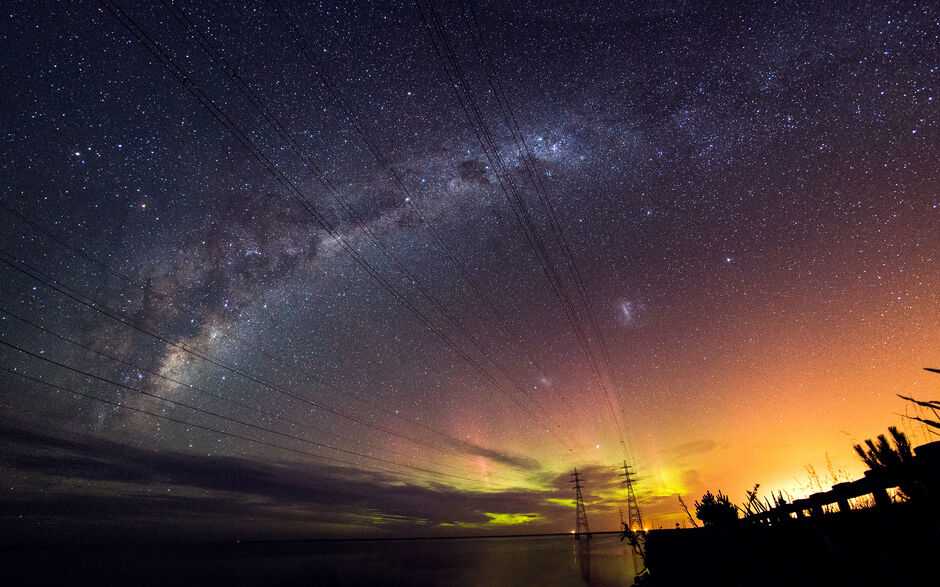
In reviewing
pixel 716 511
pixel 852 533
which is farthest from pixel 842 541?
pixel 716 511

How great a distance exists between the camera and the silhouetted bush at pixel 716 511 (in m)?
6.75

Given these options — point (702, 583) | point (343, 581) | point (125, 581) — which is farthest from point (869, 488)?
point (125, 581)

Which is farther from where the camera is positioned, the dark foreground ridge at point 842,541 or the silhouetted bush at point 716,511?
the silhouetted bush at point 716,511

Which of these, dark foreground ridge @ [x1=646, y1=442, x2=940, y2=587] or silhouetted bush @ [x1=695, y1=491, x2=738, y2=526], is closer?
dark foreground ridge @ [x1=646, y1=442, x2=940, y2=587]

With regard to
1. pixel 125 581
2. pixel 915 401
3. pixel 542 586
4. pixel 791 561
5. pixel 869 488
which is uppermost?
pixel 915 401

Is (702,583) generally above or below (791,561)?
below

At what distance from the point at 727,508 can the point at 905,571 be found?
15.9ft

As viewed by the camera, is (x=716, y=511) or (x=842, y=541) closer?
(x=842, y=541)

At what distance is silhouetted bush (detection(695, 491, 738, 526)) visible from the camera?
6753 mm

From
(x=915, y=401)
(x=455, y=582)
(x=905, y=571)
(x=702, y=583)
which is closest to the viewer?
(x=915, y=401)

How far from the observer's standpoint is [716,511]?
7.17m

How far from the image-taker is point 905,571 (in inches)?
114

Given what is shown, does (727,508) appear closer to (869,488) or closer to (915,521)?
(869,488)

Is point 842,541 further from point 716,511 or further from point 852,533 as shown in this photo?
point 716,511
